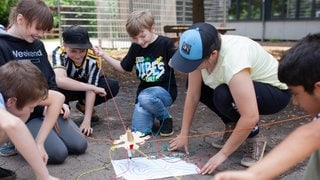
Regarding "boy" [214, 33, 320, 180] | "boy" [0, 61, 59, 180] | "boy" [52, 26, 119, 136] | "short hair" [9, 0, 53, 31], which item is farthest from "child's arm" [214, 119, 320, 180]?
"boy" [52, 26, 119, 136]

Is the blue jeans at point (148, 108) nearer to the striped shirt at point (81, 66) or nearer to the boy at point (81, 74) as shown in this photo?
the boy at point (81, 74)

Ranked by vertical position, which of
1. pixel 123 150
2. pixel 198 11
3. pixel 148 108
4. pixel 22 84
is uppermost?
pixel 198 11

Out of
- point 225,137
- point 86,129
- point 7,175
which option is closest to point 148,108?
point 86,129

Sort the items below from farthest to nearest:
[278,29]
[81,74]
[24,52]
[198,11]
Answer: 1. [278,29]
2. [198,11]
3. [81,74]
4. [24,52]

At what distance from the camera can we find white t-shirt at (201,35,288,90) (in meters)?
2.11

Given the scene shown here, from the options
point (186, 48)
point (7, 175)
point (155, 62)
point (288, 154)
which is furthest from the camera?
point (155, 62)

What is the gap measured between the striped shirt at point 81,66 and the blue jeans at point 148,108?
44 cm

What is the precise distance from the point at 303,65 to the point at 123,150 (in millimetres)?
1510

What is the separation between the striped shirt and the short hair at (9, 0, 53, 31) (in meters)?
0.64

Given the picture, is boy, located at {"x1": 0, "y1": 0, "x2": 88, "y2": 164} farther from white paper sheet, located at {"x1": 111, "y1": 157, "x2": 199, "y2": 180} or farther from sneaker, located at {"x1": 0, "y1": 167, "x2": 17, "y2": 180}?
white paper sheet, located at {"x1": 111, "y1": 157, "x2": 199, "y2": 180}

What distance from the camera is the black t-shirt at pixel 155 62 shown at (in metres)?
3.01

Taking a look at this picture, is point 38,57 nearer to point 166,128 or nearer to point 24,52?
point 24,52

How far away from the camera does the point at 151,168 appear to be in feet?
7.47

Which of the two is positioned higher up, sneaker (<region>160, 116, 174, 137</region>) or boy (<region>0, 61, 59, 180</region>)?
boy (<region>0, 61, 59, 180</region>)
